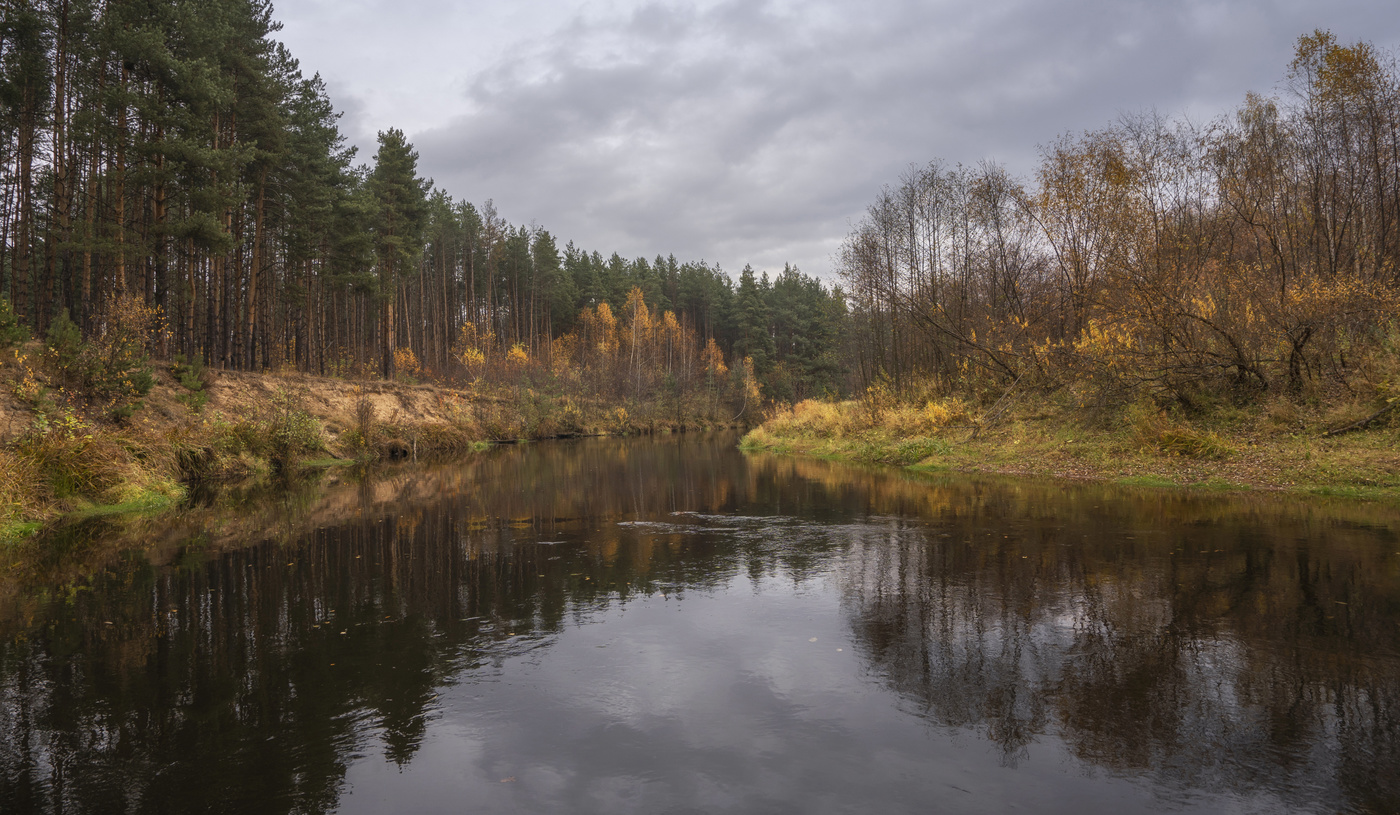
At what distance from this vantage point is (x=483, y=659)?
5746mm

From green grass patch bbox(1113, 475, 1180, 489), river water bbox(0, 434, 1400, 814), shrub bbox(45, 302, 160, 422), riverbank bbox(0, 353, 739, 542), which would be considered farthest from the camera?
shrub bbox(45, 302, 160, 422)

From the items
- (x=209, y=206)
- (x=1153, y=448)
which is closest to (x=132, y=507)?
(x=209, y=206)

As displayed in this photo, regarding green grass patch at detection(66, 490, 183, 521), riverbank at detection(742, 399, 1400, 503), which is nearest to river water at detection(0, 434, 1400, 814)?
green grass patch at detection(66, 490, 183, 521)

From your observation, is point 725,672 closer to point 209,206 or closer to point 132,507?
point 132,507


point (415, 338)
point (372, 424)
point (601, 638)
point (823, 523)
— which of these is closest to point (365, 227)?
point (372, 424)

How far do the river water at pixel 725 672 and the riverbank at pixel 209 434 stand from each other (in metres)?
3.62

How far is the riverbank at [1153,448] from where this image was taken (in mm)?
13461

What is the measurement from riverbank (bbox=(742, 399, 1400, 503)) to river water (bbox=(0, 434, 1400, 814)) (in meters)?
3.42

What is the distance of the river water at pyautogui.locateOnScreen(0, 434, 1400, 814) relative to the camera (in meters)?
3.73

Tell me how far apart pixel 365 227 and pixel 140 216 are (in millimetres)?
11432

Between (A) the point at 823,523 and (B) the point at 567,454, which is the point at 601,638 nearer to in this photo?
(A) the point at 823,523

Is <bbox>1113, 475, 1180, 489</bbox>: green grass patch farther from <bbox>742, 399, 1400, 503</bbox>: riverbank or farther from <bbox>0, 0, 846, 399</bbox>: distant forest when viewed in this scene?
<bbox>0, 0, 846, 399</bbox>: distant forest

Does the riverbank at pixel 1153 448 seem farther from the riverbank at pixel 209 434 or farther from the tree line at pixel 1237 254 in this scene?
the riverbank at pixel 209 434

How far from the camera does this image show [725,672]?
5.44 meters
